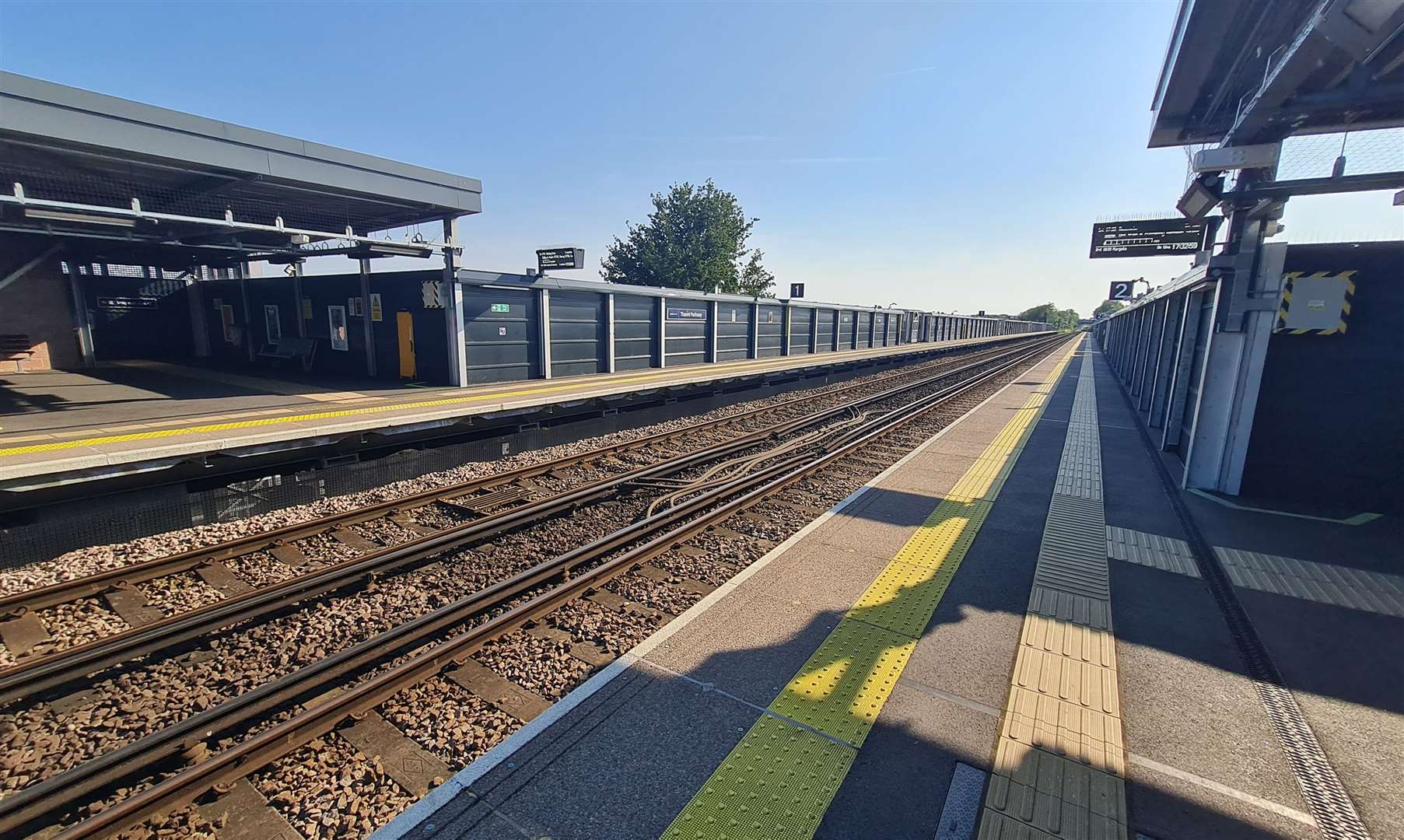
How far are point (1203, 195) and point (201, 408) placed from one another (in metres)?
19.5

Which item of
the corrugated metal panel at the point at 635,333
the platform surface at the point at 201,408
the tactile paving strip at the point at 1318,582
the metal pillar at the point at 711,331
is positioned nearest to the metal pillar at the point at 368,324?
the platform surface at the point at 201,408

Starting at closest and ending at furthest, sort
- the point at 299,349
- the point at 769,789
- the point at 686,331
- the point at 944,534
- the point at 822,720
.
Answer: the point at 769,789
the point at 822,720
the point at 944,534
the point at 299,349
the point at 686,331

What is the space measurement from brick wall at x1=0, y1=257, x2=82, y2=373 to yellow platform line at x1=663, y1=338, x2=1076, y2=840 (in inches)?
1116

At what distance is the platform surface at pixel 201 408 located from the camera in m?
8.04

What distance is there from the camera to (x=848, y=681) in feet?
14.1

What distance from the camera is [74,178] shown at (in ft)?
43.9

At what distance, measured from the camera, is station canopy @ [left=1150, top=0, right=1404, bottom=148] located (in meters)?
5.90

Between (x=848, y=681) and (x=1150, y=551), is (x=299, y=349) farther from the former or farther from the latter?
(x=1150, y=551)

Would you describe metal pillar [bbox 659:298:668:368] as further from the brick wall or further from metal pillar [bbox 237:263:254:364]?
the brick wall

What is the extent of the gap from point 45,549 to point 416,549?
15.2 feet

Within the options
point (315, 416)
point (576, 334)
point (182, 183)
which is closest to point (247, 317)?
point (182, 183)

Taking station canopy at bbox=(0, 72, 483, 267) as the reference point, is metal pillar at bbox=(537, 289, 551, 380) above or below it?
below

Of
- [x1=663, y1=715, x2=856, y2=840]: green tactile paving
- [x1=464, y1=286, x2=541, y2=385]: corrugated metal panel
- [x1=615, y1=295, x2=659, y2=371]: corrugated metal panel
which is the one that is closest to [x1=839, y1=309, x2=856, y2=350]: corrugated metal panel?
[x1=615, y1=295, x2=659, y2=371]: corrugated metal panel

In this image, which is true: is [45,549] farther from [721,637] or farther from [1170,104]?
[1170,104]
